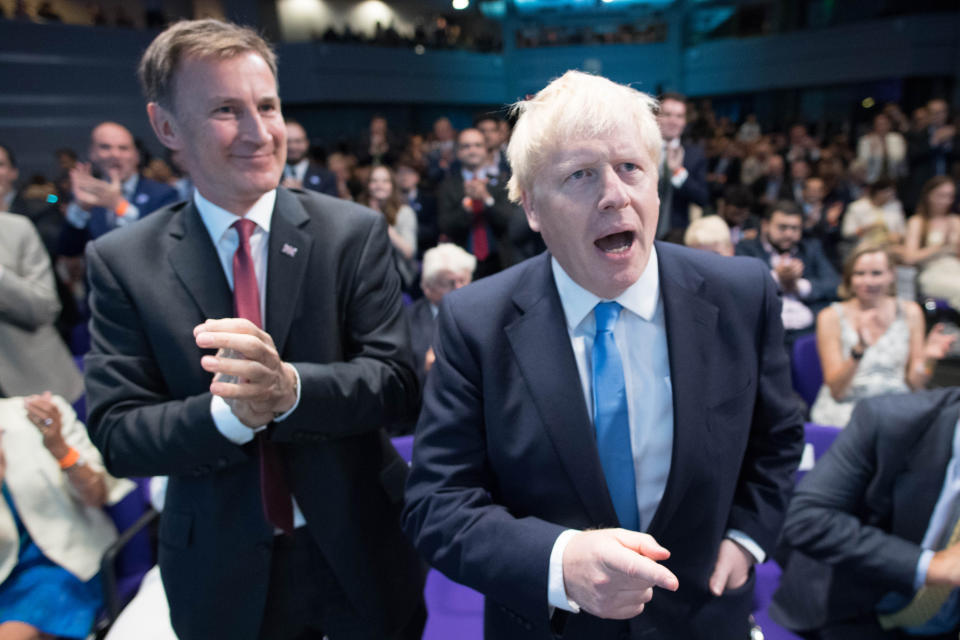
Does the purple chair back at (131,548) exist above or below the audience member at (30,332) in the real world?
below

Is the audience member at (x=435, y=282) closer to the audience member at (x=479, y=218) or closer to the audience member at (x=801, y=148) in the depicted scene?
the audience member at (x=479, y=218)

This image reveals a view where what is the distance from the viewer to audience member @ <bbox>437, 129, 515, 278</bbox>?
4.04m

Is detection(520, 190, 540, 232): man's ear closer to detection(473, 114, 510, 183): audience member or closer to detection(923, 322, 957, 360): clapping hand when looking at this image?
detection(923, 322, 957, 360): clapping hand

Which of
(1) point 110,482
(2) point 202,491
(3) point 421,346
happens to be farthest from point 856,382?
(1) point 110,482

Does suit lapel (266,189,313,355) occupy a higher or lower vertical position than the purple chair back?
higher

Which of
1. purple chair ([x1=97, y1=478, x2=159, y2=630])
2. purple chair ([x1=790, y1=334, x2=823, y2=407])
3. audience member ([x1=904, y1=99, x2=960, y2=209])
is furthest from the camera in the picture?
audience member ([x1=904, y1=99, x2=960, y2=209])

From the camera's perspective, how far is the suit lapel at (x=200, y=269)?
1166 millimetres

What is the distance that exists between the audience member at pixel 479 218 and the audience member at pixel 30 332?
228 centimetres

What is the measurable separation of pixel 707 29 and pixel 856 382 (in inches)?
675

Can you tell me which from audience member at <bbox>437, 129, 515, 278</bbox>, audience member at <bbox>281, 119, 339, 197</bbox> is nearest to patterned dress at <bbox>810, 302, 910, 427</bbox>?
audience member at <bbox>437, 129, 515, 278</bbox>

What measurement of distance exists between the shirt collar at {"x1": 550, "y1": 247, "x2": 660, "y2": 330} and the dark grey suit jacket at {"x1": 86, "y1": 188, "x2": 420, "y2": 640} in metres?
0.36

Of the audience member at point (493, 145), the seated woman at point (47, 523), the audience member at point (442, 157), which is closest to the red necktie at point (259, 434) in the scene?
the seated woman at point (47, 523)

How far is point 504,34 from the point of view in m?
17.6

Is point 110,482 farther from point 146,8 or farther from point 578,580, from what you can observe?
point 146,8
